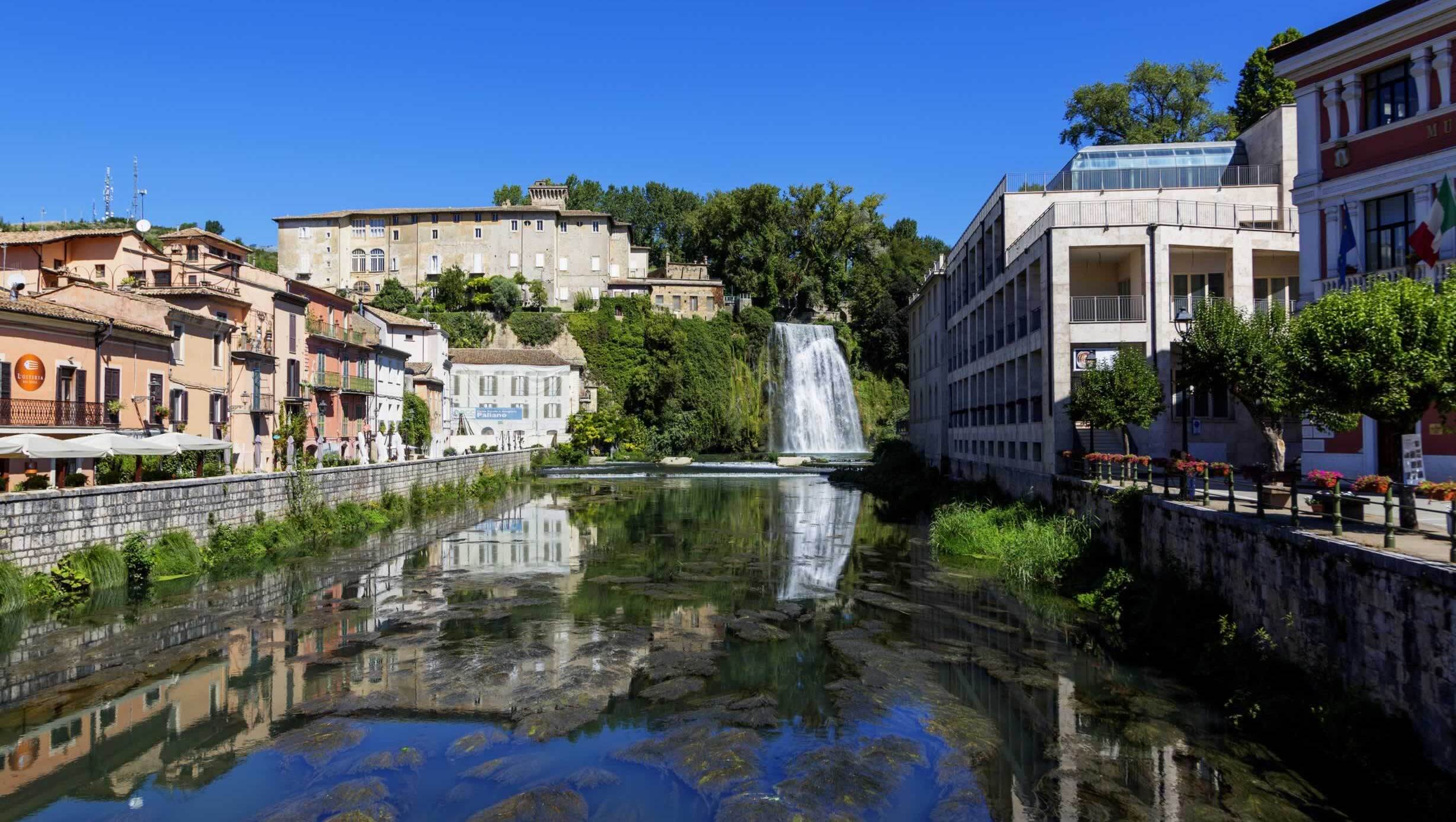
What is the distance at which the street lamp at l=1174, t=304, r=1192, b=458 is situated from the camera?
21.0m

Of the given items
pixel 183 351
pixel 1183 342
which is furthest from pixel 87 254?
pixel 1183 342

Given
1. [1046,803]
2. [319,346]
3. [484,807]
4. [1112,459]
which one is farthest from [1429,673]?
[319,346]

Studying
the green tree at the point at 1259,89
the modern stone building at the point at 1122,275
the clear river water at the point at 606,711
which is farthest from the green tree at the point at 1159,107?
the clear river water at the point at 606,711

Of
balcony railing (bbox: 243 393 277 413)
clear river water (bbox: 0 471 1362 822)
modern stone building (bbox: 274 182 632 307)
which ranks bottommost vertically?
clear river water (bbox: 0 471 1362 822)

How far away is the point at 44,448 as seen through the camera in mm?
19609

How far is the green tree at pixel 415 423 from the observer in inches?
2072

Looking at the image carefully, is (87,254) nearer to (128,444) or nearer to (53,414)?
(53,414)

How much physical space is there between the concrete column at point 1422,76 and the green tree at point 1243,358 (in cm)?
460

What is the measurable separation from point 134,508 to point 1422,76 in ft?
91.7

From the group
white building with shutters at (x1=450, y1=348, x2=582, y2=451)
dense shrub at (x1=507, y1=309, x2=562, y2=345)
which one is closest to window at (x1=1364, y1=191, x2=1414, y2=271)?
white building with shutters at (x1=450, y1=348, x2=582, y2=451)

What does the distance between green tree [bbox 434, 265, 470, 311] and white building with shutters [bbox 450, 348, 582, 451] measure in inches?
339

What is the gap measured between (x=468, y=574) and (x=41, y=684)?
10314 mm

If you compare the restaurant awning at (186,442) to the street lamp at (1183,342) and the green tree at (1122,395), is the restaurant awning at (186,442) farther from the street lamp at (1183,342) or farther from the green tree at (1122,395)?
the street lamp at (1183,342)

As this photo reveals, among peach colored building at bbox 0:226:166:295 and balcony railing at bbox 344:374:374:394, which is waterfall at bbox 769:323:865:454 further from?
peach colored building at bbox 0:226:166:295
